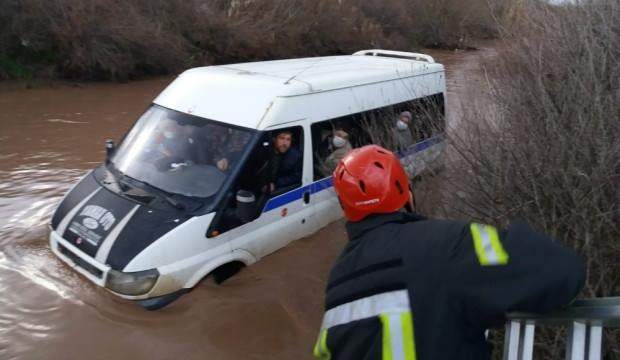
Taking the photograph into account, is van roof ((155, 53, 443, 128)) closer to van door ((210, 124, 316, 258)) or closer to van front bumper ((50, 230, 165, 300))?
van door ((210, 124, 316, 258))

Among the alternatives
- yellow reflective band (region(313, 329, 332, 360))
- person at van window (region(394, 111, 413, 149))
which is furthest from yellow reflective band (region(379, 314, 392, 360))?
person at van window (region(394, 111, 413, 149))

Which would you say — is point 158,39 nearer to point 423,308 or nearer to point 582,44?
point 582,44

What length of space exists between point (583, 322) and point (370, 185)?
86cm

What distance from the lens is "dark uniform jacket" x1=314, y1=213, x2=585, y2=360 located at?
1.58 m

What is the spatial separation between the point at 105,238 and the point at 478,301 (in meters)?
3.53

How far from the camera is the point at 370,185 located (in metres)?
1.93

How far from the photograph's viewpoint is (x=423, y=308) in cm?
165

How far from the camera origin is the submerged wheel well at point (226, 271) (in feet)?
15.6

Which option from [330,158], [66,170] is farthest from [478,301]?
[66,170]

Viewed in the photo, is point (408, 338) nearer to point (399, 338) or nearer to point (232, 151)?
point (399, 338)

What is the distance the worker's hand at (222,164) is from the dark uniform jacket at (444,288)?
3.03 m

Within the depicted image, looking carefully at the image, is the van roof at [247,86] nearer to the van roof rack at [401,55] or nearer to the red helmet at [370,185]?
the van roof rack at [401,55]

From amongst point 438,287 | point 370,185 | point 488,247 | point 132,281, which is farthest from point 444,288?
point 132,281

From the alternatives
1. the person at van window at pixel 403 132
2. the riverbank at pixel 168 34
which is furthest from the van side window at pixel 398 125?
the riverbank at pixel 168 34
